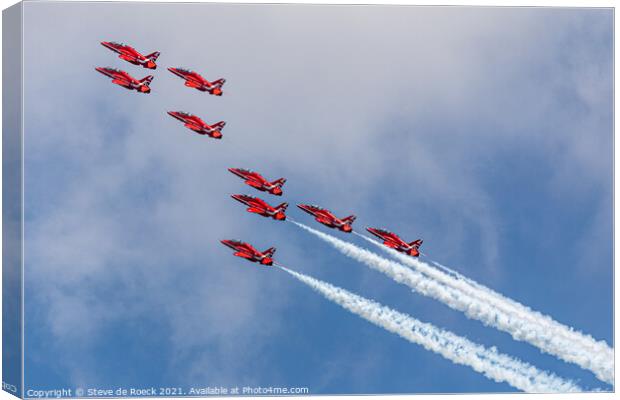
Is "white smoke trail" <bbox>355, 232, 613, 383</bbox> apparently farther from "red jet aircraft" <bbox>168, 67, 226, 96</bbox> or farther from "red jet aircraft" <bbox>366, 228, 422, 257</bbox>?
"red jet aircraft" <bbox>168, 67, 226, 96</bbox>

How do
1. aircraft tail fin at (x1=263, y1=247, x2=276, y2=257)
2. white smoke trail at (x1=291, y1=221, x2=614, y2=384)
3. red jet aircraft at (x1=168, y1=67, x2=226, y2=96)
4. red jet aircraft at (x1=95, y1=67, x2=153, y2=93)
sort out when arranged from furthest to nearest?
white smoke trail at (x1=291, y1=221, x2=614, y2=384), aircraft tail fin at (x1=263, y1=247, x2=276, y2=257), red jet aircraft at (x1=168, y1=67, x2=226, y2=96), red jet aircraft at (x1=95, y1=67, x2=153, y2=93)

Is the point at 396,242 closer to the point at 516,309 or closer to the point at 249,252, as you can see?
the point at 516,309

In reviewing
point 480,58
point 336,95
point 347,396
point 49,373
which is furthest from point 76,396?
point 480,58

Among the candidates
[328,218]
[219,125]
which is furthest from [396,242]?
[219,125]

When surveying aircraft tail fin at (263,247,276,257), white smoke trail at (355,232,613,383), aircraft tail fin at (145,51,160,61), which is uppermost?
aircraft tail fin at (145,51,160,61)

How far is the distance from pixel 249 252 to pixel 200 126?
8350mm

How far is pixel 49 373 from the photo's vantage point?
121 meters

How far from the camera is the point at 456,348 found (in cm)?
12512

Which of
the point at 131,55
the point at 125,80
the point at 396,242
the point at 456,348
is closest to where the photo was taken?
the point at 131,55

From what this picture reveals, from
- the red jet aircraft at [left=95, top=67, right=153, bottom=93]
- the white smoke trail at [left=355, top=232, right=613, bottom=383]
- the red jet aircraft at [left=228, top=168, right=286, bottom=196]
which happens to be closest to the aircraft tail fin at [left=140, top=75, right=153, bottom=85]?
the red jet aircraft at [left=95, top=67, right=153, bottom=93]

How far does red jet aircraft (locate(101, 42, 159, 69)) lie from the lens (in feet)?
403

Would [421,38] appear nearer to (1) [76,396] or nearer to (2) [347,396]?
(2) [347,396]

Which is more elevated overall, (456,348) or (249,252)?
(249,252)

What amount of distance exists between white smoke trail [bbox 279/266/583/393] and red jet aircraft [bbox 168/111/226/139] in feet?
39.2
